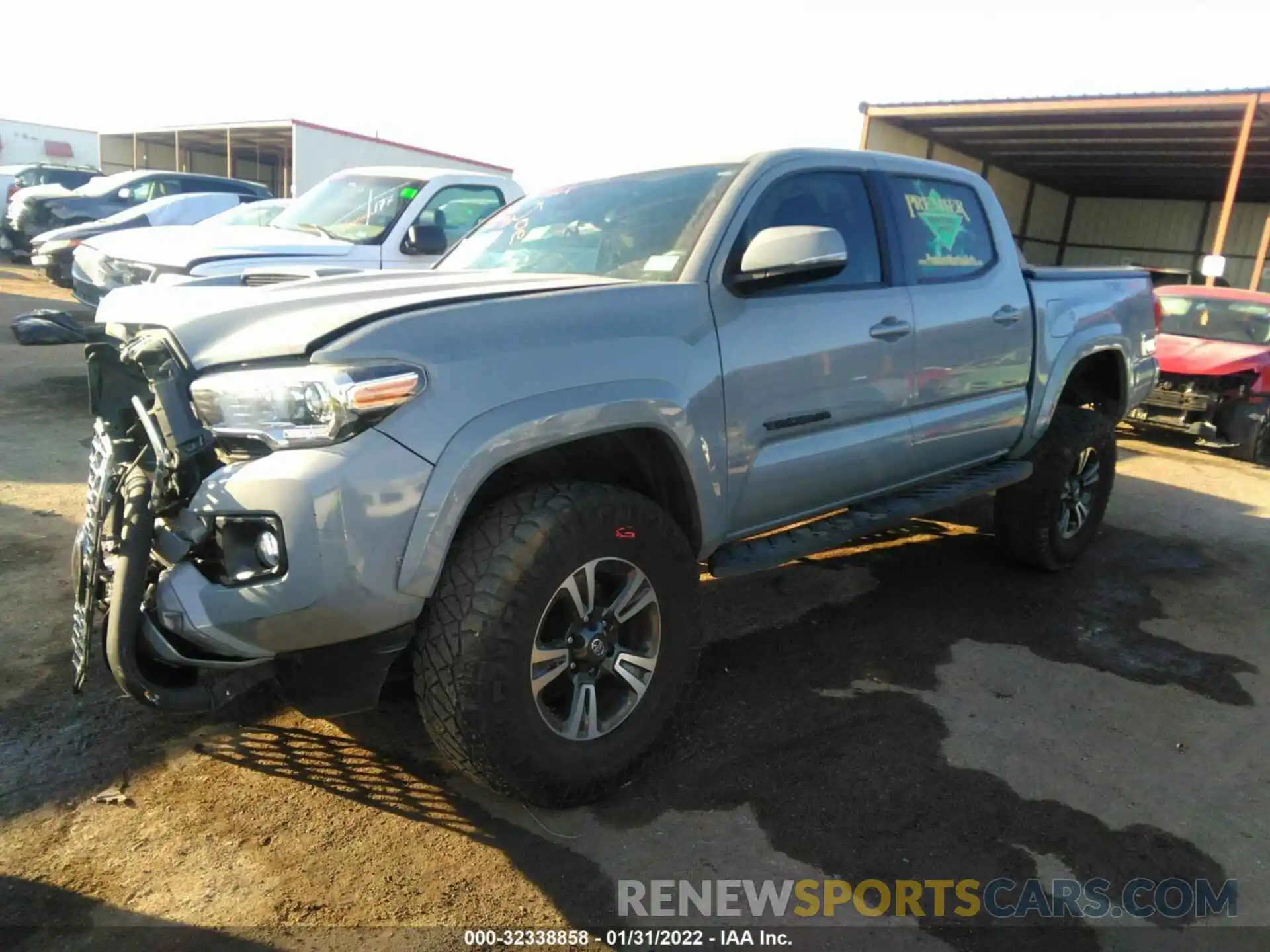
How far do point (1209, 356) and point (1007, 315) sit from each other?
5.87m

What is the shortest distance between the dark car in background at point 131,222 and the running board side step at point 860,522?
8328 millimetres

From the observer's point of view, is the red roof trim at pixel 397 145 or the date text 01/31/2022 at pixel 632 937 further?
the red roof trim at pixel 397 145

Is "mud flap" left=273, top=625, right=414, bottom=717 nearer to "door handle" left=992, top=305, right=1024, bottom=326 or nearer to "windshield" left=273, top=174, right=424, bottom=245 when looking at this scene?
"door handle" left=992, top=305, right=1024, bottom=326

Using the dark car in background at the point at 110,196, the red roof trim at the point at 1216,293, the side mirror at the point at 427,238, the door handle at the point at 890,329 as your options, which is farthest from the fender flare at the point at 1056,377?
the dark car in background at the point at 110,196

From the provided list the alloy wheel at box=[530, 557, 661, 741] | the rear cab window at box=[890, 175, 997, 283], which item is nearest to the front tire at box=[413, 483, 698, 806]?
the alloy wheel at box=[530, 557, 661, 741]

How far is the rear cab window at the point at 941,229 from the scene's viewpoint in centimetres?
396

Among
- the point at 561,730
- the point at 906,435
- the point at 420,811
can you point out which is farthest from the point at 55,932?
the point at 906,435

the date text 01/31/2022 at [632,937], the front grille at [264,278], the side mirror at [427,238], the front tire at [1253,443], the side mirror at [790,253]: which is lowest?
the date text 01/31/2022 at [632,937]

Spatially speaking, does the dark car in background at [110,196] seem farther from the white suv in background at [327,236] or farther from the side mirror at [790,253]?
the side mirror at [790,253]

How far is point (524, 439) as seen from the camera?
243cm

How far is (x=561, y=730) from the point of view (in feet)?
8.59

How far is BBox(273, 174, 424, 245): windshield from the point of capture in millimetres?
7605

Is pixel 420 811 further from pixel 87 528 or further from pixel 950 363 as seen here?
pixel 950 363

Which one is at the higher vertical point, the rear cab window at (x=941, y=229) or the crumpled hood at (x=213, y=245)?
the rear cab window at (x=941, y=229)
